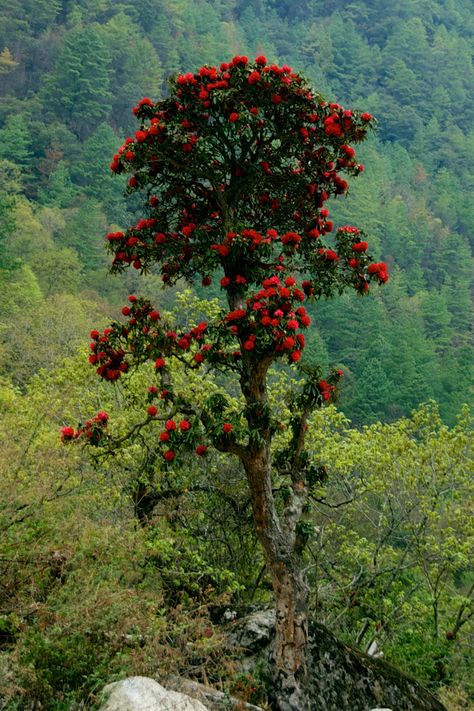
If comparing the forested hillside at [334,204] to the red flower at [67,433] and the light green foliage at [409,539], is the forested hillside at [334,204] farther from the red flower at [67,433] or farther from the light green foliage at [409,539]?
the red flower at [67,433]

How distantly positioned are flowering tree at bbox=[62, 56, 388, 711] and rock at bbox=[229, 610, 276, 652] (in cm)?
76

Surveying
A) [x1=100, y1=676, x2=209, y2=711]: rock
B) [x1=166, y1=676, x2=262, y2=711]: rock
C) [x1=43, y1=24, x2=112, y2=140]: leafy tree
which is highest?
[x1=43, y1=24, x2=112, y2=140]: leafy tree

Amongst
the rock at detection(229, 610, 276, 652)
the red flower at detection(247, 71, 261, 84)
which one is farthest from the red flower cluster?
the red flower at detection(247, 71, 261, 84)

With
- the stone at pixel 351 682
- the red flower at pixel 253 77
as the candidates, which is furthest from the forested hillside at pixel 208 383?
the red flower at pixel 253 77

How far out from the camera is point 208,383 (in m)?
13.5

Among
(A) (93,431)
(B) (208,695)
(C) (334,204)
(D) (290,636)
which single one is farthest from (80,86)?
(B) (208,695)

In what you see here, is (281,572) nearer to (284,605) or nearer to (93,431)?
(284,605)

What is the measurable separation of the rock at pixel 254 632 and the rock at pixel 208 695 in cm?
131

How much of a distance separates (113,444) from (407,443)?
334 inches

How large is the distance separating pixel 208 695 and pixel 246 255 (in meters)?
4.59

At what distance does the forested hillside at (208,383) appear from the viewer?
746cm

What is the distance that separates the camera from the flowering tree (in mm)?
7977

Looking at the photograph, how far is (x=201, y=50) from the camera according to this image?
9494cm

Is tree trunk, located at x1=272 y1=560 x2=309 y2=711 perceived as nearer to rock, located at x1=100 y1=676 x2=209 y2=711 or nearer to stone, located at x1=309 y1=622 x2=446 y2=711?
stone, located at x1=309 y1=622 x2=446 y2=711
